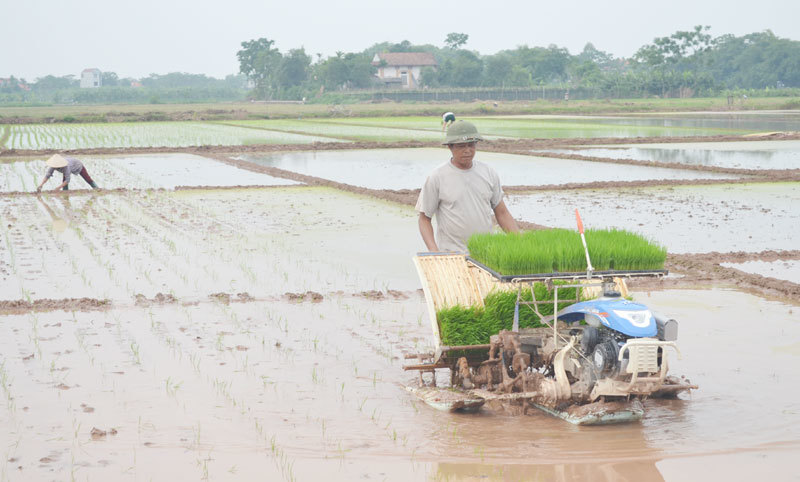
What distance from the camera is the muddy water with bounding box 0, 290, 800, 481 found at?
4.05 meters

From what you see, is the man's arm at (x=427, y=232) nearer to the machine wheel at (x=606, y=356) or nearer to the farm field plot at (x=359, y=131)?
the machine wheel at (x=606, y=356)

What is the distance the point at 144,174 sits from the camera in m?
19.7

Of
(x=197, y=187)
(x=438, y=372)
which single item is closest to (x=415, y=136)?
(x=197, y=187)

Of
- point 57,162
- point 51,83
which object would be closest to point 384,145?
point 57,162

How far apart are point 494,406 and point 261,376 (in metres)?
1.52

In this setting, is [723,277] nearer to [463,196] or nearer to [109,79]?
[463,196]

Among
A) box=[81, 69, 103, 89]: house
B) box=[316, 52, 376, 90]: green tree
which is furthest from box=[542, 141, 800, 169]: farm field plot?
box=[81, 69, 103, 89]: house

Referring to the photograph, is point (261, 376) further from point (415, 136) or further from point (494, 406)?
point (415, 136)

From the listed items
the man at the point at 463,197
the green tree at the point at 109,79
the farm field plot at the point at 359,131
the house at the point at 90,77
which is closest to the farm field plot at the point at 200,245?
the man at the point at 463,197

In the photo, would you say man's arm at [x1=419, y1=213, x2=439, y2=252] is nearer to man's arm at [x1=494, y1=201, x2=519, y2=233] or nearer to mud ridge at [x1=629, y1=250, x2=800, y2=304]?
man's arm at [x1=494, y1=201, x2=519, y2=233]

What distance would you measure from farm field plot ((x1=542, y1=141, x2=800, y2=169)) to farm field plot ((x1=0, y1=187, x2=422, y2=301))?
9.49 m

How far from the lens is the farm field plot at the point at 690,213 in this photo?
1020cm

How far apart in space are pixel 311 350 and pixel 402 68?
89.9m

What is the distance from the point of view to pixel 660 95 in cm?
6975
